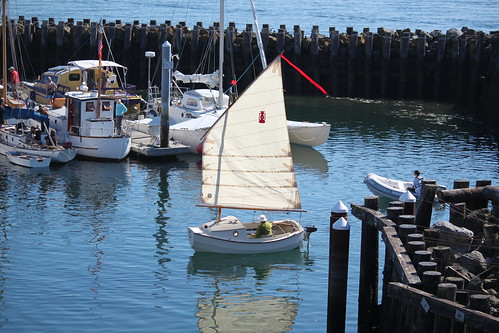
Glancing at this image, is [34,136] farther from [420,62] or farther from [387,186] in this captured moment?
[420,62]

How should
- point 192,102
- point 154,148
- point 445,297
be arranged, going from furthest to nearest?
1. point 192,102
2. point 154,148
3. point 445,297

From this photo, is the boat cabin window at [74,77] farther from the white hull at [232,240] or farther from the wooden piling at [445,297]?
the wooden piling at [445,297]

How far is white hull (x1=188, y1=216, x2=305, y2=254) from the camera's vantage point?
2841cm

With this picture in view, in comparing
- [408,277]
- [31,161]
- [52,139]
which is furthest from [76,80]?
[408,277]

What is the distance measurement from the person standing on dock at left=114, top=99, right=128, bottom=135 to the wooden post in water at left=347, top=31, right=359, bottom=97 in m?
21.2

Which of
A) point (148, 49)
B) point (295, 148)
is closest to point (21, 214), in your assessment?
point (295, 148)

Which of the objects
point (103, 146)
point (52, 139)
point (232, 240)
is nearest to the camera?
point (232, 240)

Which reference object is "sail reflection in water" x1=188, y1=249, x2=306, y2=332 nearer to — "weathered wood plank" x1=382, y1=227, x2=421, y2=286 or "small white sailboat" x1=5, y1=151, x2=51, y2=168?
"weathered wood plank" x1=382, y1=227, x2=421, y2=286

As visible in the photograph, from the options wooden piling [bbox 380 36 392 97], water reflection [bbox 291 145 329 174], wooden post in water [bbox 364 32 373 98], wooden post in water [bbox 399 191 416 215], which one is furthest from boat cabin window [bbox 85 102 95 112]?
wooden post in water [bbox 399 191 416 215]

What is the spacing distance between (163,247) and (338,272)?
39.5ft

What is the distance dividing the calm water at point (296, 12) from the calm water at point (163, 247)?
6240cm

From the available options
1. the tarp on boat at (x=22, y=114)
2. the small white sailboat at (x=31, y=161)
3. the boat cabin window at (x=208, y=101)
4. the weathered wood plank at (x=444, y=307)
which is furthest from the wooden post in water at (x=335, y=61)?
the weathered wood plank at (x=444, y=307)

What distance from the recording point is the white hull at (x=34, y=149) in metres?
41.2

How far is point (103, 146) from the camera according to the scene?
4197 centimetres
